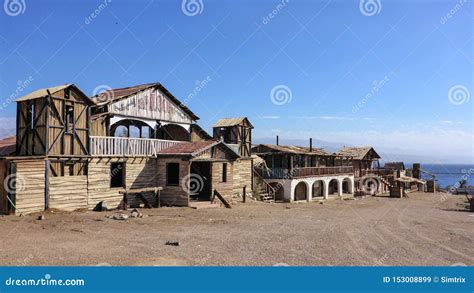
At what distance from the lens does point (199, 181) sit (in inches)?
1087

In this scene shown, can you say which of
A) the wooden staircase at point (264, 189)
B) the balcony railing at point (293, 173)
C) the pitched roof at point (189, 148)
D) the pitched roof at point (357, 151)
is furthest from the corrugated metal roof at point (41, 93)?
the pitched roof at point (357, 151)

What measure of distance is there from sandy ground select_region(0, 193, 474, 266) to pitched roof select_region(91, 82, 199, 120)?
7.27 m

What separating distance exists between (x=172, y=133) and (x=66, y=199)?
39.6ft

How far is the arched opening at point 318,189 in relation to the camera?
41.6m

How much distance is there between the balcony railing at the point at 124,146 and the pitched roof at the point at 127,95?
99.7 inches

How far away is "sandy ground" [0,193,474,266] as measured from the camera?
434 inches

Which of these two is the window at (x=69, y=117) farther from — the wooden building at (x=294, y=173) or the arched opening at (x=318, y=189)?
the arched opening at (x=318, y=189)

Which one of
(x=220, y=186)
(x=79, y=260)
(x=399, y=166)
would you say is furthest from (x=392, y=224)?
(x=399, y=166)

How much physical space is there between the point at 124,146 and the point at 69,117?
3.55m

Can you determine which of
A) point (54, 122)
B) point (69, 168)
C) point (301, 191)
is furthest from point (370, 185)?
point (54, 122)

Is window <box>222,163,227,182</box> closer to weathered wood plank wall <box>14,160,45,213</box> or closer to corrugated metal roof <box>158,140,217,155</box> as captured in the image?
corrugated metal roof <box>158,140,217,155</box>

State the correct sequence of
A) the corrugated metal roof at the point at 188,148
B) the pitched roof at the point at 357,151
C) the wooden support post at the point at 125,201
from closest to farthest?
the wooden support post at the point at 125,201, the corrugated metal roof at the point at 188,148, the pitched roof at the point at 357,151

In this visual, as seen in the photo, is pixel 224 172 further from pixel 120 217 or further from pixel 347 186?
pixel 347 186

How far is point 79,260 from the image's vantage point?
33.9 feet
